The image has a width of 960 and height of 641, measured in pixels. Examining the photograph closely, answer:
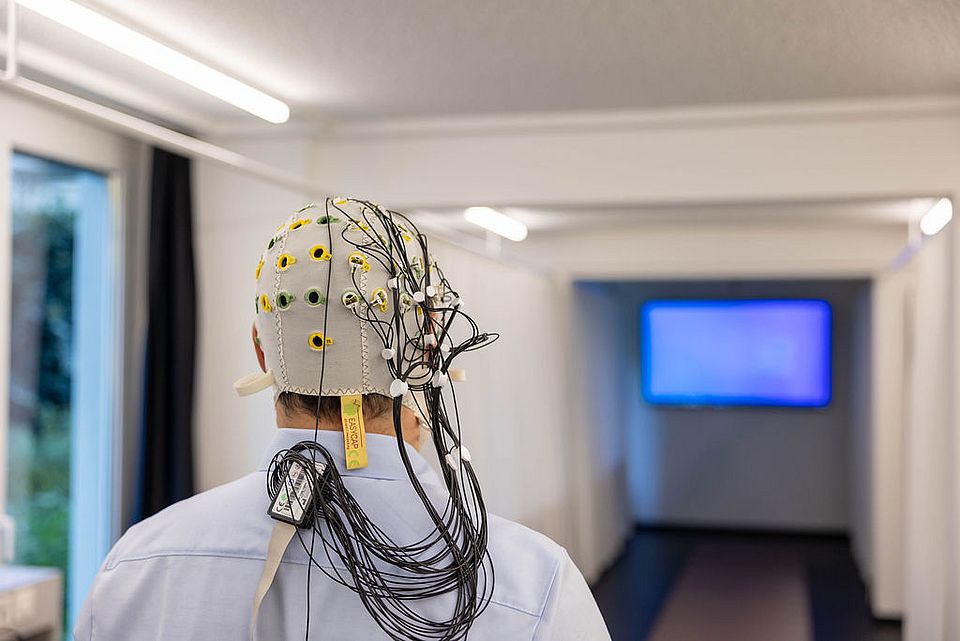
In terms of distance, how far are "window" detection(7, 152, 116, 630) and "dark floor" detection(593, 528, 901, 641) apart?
260 cm

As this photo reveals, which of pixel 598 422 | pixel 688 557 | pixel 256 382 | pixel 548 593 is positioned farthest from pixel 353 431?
pixel 688 557

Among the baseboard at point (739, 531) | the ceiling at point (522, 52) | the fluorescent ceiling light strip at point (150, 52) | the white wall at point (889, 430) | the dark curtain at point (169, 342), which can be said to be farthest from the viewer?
the baseboard at point (739, 531)

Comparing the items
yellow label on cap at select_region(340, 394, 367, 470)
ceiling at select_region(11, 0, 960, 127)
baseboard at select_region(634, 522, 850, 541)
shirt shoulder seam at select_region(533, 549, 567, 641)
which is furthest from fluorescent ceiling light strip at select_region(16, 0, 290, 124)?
baseboard at select_region(634, 522, 850, 541)

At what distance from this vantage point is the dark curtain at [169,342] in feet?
13.3

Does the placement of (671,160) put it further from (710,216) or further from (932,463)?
(710,216)

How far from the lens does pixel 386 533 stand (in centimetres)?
102

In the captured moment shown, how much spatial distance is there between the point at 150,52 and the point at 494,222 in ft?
9.80

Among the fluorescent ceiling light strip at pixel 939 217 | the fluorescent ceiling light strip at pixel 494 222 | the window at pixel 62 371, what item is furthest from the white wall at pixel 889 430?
the window at pixel 62 371

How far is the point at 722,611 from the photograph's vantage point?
19.1ft

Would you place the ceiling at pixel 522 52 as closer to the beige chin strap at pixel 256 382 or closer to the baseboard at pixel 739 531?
the beige chin strap at pixel 256 382

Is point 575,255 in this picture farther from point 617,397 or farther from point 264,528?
point 264,528

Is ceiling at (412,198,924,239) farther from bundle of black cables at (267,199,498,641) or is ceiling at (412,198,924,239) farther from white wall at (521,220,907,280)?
bundle of black cables at (267,199,498,641)

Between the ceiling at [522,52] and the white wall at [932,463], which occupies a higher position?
the ceiling at [522,52]

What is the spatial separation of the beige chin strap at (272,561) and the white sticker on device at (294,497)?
13mm
